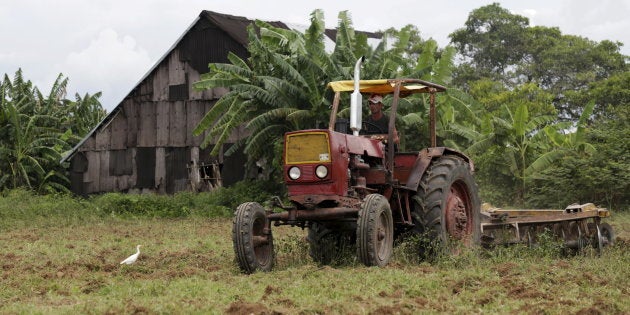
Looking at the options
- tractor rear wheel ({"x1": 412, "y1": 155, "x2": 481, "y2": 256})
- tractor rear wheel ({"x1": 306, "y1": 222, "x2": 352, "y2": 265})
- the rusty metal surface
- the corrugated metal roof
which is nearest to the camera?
the rusty metal surface

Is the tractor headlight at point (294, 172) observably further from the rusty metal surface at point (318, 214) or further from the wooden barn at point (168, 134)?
the wooden barn at point (168, 134)

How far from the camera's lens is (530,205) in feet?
63.4

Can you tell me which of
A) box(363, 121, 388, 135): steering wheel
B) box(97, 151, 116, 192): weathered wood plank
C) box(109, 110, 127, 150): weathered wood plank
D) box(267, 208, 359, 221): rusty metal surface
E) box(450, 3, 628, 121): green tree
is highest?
box(450, 3, 628, 121): green tree

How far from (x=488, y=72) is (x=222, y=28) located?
19003mm

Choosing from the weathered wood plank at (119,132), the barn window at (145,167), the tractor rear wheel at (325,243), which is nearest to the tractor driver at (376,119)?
the tractor rear wheel at (325,243)

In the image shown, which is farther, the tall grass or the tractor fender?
the tall grass

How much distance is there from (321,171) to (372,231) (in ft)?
2.74

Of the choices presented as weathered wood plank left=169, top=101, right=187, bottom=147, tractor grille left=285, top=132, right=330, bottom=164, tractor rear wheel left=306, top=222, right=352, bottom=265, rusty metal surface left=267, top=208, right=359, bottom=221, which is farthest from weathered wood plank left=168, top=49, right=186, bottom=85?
rusty metal surface left=267, top=208, right=359, bottom=221

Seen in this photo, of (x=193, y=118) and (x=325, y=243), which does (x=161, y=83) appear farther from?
(x=325, y=243)

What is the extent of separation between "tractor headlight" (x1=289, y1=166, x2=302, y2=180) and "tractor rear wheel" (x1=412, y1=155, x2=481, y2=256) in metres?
1.48

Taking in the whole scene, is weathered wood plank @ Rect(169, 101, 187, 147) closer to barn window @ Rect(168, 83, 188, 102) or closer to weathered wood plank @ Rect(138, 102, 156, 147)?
barn window @ Rect(168, 83, 188, 102)

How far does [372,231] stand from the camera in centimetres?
789

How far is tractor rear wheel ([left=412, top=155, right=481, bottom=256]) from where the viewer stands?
29.3 ft

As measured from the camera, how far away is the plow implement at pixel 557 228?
32.0 feet
